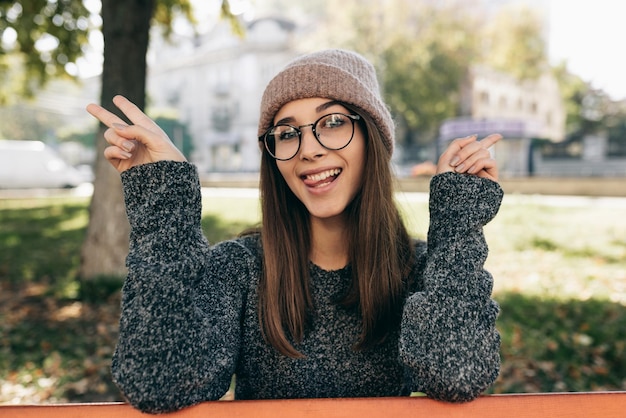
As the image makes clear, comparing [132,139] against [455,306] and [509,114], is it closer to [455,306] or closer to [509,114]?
[455,306]

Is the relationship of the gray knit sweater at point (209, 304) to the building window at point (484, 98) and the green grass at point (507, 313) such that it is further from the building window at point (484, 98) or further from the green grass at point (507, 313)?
the building window at point (484, 98)

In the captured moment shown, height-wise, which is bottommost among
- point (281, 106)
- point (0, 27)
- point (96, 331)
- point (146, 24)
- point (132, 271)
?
point (96, 331)

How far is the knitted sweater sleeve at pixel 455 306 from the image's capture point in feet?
4.38

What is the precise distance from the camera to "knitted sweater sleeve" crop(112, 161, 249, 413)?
131 centimetres

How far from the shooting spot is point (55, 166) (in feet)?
84.1

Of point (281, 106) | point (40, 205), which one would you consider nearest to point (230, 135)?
point (40, 205)

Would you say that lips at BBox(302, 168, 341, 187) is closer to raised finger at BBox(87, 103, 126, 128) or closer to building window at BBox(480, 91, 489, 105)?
raised finger at BBox(87, 103, 126, 128)

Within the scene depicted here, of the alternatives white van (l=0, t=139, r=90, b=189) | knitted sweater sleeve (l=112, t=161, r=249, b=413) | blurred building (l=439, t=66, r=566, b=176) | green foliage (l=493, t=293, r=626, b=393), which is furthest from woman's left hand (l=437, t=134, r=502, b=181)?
white van (l=0, t=139, r=90, b=189)

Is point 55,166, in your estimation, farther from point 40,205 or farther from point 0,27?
point 0,27

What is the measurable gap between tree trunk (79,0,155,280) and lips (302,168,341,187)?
13.8ft

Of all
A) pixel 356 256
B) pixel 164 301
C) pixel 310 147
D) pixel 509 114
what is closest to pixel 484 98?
pixel 509 114

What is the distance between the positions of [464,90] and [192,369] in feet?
121

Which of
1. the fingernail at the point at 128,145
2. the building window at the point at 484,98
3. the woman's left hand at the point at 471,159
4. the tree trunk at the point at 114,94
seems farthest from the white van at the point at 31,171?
the building window at the point at 484,98

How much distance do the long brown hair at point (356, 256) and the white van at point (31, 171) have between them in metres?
26.5
